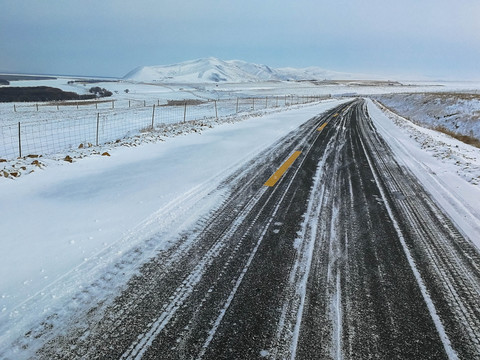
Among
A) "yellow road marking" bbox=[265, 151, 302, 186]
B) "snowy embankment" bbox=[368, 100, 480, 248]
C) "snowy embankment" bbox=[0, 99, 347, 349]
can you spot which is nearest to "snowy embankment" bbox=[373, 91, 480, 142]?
"snowy embankment" bbox=[368, 100, 480, 248]

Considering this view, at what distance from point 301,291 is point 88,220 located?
298 cm

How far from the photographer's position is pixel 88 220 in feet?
12.8

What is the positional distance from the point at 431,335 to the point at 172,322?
1925mm

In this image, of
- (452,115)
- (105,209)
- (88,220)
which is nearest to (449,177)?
(105,209)

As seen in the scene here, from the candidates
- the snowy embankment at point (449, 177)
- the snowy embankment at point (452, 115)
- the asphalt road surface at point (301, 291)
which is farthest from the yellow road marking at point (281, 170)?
the snowy embankment at point (452, 115)

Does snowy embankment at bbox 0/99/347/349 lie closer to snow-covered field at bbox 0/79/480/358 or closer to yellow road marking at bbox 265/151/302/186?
snow-covered field at bbox 0/79/480/358

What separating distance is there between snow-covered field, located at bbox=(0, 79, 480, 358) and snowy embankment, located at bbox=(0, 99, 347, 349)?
0.04 ft

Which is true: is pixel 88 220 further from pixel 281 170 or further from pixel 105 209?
pixel 281 170

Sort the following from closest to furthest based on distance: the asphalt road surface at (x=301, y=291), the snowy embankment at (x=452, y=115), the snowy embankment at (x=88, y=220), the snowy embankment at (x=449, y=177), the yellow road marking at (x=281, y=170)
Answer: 1. the asphalt road surface at (x=301, y=291)
2. the snowy embankment at (x=88, y=220)
3. the snowy embankment at (x=449, y=177)
4. the yellow road marking at (x=281, y=170)
5. the snowy embankment at (x=452, y=115)

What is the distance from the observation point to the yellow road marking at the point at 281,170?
18.2ft

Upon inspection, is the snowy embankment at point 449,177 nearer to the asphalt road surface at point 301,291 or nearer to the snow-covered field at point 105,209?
the snow-covered field at point 105,209

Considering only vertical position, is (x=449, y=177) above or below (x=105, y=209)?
above

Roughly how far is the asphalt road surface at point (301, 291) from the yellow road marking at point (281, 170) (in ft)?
2.92

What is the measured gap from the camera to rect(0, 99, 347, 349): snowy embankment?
2508 mm
